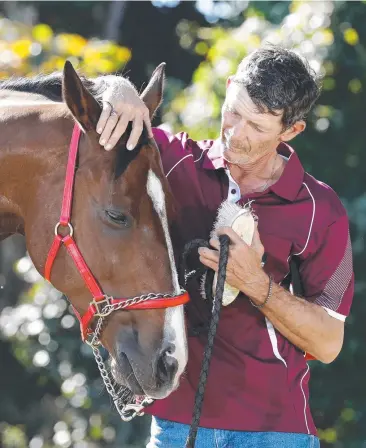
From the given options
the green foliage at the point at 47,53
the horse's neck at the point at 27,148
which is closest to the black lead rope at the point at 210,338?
the horse's neck at the point at 27,148

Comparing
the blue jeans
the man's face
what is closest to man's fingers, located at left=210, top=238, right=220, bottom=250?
the man's face

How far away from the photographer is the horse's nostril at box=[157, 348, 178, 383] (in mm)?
2857

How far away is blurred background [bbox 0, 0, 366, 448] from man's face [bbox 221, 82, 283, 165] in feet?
3.48

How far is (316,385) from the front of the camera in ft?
16.7

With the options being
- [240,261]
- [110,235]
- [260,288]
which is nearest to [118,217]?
[110,235]

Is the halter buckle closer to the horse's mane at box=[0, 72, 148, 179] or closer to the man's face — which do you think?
the horse's mane at box=[0, 72, 148, 179]

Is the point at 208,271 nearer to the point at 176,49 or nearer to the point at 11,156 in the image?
the point at 11,156

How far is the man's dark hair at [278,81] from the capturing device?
123 inches

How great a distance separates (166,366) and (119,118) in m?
0.84

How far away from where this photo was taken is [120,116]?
293 centimetres

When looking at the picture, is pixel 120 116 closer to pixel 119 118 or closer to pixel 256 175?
pixel 119 118

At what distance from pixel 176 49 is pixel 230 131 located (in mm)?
4816

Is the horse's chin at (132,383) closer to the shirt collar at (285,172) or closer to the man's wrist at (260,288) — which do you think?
the man's wrist at (260,288)

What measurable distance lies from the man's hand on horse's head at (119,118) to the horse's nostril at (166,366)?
69 centimetres
